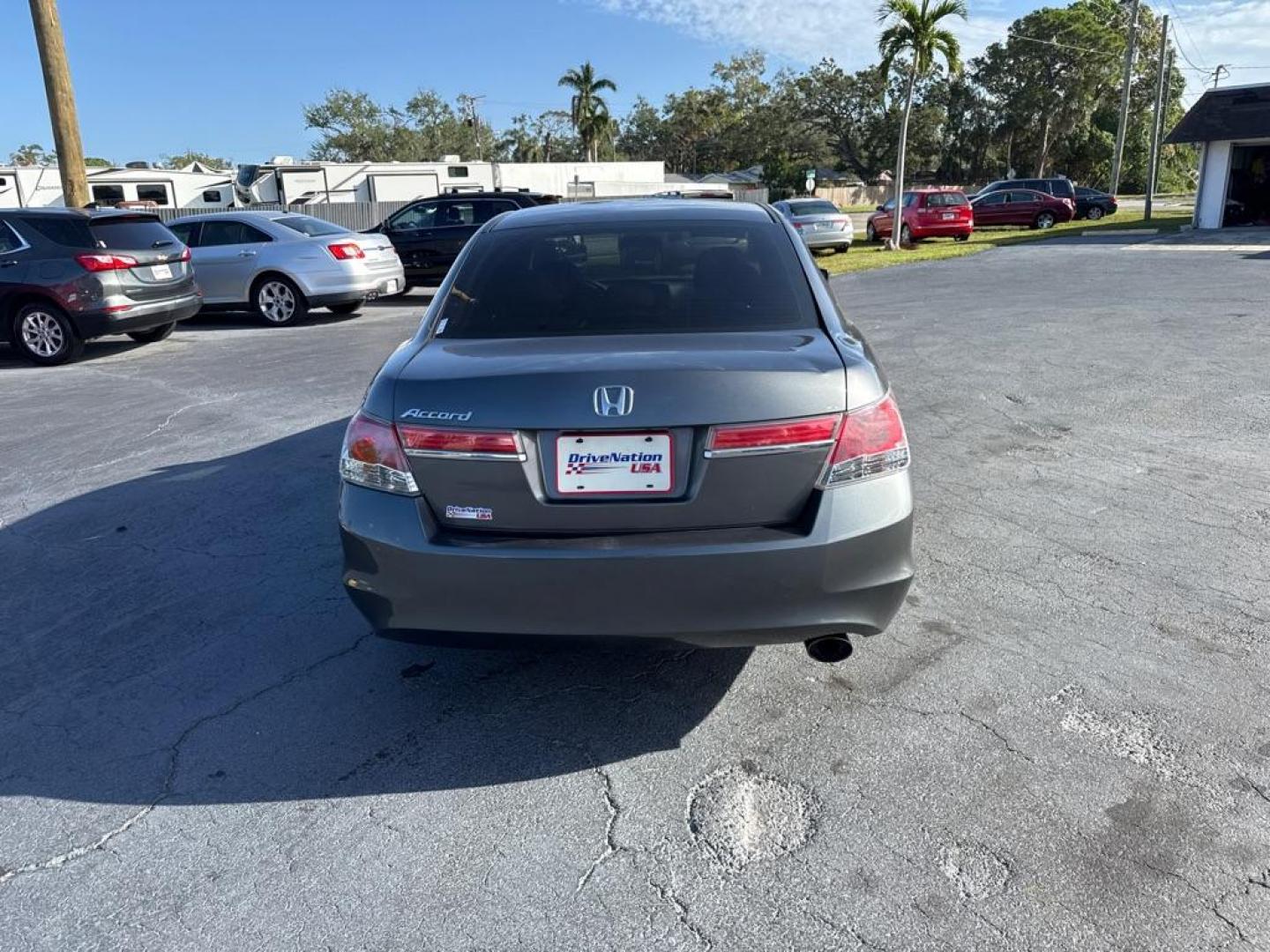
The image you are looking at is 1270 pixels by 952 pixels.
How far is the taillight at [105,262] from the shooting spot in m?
9.74

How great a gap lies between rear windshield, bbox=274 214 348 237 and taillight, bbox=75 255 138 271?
3162mm

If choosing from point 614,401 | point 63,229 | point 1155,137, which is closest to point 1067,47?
point 1155,137

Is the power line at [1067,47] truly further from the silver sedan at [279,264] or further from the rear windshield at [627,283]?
the rear windshield at [627,283]

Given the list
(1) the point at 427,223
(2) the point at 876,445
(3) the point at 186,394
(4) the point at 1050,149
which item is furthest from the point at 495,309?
(4) the point at 1050,149

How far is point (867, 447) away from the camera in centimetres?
264

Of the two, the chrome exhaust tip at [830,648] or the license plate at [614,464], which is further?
the chrome exhaust tip at [830,648]

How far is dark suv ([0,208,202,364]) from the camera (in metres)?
9.70

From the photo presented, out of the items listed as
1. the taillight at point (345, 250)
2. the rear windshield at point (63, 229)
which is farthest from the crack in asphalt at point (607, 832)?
the taillight at point (345, 250)

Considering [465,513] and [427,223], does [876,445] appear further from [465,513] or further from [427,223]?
[427,223]

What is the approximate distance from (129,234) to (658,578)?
396 inches

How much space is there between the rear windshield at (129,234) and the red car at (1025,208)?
2847cm

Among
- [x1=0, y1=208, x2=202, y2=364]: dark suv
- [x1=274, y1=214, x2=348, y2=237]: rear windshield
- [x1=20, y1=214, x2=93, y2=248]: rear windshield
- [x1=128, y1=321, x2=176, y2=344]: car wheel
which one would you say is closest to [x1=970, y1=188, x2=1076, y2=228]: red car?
[x1=274, y1=214, x2=348, y2=237]: rear windshield

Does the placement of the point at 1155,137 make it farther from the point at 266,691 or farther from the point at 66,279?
the point at 266,691

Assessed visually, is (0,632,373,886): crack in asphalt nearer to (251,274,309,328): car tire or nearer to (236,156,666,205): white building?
(251,274,309,328): car tire
